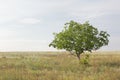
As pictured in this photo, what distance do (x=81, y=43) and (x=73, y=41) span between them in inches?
59.0

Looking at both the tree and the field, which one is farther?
the tree

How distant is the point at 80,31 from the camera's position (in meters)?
40.9

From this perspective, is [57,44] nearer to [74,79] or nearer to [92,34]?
[92,34]

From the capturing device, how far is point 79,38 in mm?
40188

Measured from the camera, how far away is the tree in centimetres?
4019

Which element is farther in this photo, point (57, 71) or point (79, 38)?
point (79, 38)

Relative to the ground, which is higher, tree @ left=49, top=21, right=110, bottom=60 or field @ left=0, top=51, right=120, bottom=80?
tree @ left=49, top=21, right=110, bottom=60

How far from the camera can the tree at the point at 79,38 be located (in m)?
40.2

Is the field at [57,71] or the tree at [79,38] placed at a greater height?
the tree at [79,38]

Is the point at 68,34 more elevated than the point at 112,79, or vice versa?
the point at 68,34

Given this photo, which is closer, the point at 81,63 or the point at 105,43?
the point at 81,63

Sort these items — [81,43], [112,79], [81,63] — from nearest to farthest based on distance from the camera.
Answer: [112,79] → [81,63] → [81,43]

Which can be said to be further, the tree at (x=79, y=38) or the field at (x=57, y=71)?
the tree at (x=79, y=38)

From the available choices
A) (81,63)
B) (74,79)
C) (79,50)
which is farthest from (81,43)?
(74,79)
